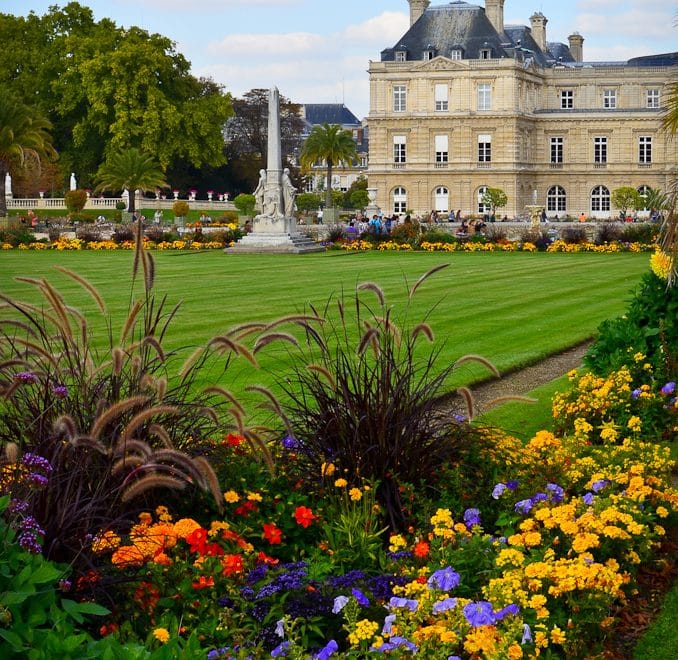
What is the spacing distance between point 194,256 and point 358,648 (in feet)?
109

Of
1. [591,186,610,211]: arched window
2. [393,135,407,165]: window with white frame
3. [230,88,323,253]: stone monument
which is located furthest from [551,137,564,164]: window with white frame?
[230,88,323,253]: stone monument

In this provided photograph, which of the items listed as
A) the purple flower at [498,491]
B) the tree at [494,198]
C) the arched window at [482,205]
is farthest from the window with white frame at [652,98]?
the purple flower at [498,491]

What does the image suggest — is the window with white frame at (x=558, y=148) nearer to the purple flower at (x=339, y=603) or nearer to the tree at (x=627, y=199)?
the tree at (x=627, y=199)

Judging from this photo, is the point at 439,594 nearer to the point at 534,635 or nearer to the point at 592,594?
the point at 534,635

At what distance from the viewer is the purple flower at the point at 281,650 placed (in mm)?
4449

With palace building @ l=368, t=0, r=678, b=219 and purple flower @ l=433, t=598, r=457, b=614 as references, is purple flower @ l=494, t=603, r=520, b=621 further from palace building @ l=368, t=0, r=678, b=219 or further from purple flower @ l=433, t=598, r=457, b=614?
palace building @ l=368, t=0, r=678, b=219

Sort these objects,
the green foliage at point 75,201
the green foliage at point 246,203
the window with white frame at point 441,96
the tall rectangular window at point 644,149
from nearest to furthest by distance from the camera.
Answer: the green foliage at point 75,201
the green foliage at point 246,203
the window with white frame at point 441,96
the tall rectangular window at point 644,149

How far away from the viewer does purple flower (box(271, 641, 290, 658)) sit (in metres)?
4.45

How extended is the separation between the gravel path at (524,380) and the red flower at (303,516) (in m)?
4.22

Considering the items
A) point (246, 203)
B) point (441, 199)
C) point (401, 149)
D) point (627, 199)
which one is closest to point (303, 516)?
point (246, 203)

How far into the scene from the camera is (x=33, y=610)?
4258mm

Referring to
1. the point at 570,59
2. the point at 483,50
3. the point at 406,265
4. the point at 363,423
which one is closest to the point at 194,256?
the point at 406,265

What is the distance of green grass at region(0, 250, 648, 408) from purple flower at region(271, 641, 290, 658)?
4.17 m

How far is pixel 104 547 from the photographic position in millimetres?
5078
